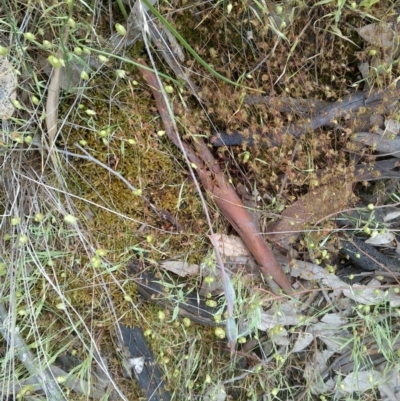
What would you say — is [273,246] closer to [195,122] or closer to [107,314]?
[195,122]

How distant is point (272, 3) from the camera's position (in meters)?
1.66

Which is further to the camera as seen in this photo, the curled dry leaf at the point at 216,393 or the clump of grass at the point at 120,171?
the curled dry leaf at the point at 216,393

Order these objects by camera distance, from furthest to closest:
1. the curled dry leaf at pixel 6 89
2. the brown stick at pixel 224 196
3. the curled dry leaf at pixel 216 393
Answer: the curled dry leaf at pixel 216 393 → the brown stick at pixel 224 196 → the curled dry leaf at pixel 6 89

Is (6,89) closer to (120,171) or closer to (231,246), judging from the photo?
(120,171)

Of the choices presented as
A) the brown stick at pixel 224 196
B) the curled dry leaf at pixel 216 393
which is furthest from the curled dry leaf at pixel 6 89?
the curled dry leaf at pixel 216 393

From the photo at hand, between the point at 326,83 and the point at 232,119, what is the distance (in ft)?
1.37

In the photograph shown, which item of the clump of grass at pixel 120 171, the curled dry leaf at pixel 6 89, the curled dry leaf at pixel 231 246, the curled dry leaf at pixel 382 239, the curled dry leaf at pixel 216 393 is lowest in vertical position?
the curled dry leaf at pixel 216 393

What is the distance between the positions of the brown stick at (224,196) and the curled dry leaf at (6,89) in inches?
18.0

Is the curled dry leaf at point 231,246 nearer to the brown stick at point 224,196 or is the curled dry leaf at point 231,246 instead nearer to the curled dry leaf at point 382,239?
the brown stick at point 224,196

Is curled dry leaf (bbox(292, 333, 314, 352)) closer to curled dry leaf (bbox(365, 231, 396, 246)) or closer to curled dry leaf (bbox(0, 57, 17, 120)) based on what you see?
curled dry leaf (bbox(365, 231, 396, 246))

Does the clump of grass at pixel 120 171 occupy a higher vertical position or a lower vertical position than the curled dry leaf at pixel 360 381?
higher

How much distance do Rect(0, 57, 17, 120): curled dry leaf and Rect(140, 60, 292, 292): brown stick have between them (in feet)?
1.50

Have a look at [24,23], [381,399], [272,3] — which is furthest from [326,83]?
[381,399]

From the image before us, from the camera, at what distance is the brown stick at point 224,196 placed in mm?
1650
